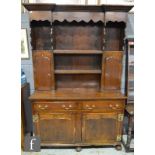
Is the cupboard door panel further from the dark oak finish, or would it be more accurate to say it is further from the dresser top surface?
the dresser top surface

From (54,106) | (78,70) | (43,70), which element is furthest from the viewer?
(78,70)

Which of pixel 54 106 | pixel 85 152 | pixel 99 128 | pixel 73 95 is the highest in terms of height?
pixel 73 95

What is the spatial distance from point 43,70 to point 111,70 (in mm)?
933

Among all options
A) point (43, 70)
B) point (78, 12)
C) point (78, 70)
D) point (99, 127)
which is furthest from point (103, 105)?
point (78, 12)

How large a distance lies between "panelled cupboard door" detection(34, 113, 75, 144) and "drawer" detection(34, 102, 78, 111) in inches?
3.2

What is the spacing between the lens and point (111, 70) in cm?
287

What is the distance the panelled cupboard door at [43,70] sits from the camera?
9.19ft

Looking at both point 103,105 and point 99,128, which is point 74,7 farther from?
point 99,128

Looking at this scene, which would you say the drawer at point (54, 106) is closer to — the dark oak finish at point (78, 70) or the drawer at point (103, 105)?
the dark oak finish at point (78, 70)
